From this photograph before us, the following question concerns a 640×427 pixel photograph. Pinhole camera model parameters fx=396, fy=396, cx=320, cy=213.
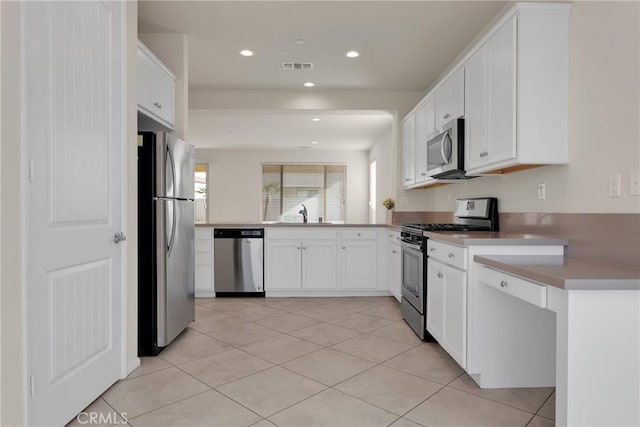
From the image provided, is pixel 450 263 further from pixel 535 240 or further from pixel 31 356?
pixel 31 356

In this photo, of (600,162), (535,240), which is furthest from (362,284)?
(600,162)

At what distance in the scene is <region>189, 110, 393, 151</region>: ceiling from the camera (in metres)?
6.13

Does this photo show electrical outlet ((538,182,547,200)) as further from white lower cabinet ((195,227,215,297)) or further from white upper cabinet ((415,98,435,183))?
white lower cabinet ((195,227,215,297))

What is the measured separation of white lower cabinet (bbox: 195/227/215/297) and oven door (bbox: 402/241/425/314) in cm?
225

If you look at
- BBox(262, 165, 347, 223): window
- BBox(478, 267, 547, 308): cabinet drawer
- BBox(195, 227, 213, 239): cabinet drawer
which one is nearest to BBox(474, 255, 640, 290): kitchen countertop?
BBox(478, 267, 547, 308): cabinet drawer

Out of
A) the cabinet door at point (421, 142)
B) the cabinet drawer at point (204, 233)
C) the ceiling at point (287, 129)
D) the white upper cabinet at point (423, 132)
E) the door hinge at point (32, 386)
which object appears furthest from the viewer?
the ceiling at point (287, 129)

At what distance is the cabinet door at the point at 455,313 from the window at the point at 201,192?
7.71 m

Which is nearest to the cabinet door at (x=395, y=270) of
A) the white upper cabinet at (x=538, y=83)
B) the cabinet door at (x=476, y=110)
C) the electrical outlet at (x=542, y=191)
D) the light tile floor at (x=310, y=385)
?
the light tile floor at (x=310, y=385)

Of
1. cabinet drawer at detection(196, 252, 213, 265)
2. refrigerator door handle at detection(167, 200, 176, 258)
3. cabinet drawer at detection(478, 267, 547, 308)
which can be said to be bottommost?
cabinet drawer at detection(196, 252, 213, 265)

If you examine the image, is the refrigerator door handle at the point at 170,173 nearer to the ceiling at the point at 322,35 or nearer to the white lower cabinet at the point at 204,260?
the ceiling at the point at 322,35

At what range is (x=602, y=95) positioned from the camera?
6.61 ft

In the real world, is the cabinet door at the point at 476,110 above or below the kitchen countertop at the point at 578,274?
above

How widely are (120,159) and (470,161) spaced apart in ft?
7.71

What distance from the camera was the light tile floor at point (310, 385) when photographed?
192 cm
